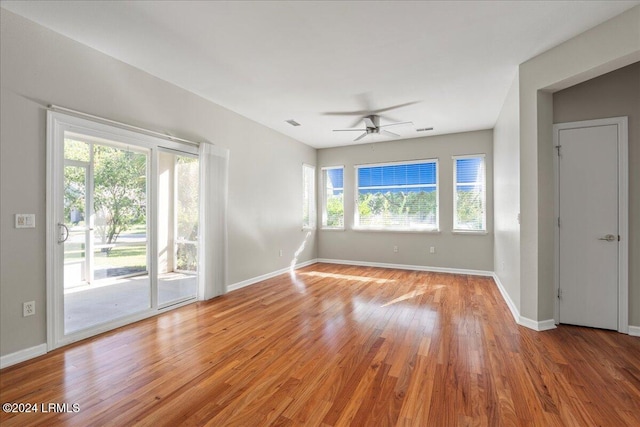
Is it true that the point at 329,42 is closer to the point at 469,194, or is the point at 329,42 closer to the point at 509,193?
the point at 509,193

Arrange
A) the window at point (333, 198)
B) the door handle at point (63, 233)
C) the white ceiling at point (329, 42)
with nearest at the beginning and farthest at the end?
the white ceiling at point (329, 42) → the door handle at point (63, 233) → the window at point (333, 198)

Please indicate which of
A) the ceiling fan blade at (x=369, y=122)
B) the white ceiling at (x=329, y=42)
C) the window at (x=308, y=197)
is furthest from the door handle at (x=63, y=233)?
the window at (x=308, y=197)

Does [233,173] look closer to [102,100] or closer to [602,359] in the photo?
[102,100]

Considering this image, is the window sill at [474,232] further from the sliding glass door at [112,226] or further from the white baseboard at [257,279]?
the sliding glass door at [112,226]

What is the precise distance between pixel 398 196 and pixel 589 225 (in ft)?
11.9

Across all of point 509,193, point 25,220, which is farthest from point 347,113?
point 25,220

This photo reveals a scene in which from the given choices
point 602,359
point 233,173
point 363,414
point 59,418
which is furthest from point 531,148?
point 59,418

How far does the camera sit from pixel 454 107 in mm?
4512

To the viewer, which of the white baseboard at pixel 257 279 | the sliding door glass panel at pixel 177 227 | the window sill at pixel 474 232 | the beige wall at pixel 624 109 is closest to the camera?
the beige wall at pixel 624 109

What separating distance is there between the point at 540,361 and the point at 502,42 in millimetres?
2958

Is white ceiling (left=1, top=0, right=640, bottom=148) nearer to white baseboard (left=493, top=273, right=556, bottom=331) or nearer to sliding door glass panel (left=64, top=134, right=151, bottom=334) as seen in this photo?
sliding door glass panel (left=64, top=134, right=151, bottom=334)

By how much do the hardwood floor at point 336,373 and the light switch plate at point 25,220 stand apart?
46.1 inches

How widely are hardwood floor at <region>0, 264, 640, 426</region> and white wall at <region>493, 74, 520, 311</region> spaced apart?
1.99 feet

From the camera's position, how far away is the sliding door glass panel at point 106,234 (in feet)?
9.55
